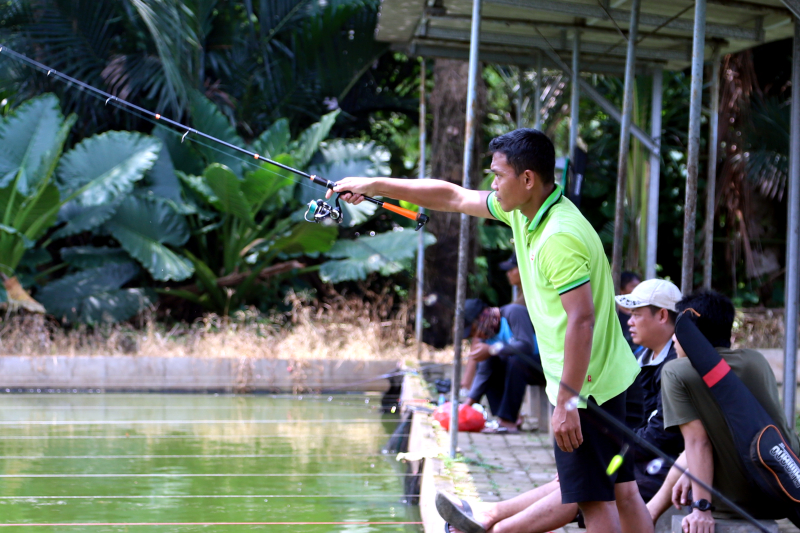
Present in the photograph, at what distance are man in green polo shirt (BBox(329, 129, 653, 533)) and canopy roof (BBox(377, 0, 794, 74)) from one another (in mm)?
3145

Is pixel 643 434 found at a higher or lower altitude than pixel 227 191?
lower

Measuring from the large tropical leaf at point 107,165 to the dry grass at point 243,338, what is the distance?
165 cm

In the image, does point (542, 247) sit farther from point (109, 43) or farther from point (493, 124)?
point (493, 124)

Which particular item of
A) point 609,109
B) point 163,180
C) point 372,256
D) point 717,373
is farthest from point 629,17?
point 163,180

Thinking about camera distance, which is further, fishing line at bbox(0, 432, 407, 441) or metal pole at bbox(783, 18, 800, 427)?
fishing line at bbox(0, 432, 407, 441)

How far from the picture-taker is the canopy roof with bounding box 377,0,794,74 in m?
6.02

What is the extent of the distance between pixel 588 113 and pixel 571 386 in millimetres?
11724

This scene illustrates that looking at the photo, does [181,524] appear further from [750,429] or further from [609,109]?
[609,109]

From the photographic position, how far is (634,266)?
32.2 ft

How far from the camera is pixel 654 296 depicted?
3586 mm

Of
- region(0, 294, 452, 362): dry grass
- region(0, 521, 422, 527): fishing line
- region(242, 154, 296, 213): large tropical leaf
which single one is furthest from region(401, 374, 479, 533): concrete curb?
region(242, 154, 296, 213): large tropical leaf

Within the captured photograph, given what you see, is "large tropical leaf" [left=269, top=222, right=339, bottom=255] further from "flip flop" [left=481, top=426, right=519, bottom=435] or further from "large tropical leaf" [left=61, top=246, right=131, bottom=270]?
"flip flop" [left=481, top=426, right=519, bottom=435]

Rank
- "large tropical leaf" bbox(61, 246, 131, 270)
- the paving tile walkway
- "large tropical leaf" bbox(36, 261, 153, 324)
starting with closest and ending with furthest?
the paving tile walkway → "large tropical leaf" bbox(36, 261, 153, 324) → "large tropical leaf" bbox(61, 246, 131, 270)

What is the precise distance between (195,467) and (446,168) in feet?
21.8
